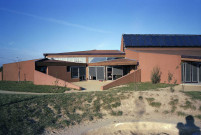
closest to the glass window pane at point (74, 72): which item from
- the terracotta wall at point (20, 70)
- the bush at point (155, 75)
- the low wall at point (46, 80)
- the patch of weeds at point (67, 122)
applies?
the terracotta wall at point (20, 70)

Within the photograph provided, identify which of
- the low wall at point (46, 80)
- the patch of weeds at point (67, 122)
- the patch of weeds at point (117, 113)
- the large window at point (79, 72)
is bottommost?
the patch of weeds at point (67, 122)

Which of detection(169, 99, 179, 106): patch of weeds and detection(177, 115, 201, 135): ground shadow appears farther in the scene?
detection(169, 99, 179, 106): patch of weeds

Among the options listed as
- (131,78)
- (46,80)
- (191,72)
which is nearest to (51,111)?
(46,80)

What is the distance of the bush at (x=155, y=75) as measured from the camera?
1560 cm

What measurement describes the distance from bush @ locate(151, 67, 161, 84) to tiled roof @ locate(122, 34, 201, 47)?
31.8ft

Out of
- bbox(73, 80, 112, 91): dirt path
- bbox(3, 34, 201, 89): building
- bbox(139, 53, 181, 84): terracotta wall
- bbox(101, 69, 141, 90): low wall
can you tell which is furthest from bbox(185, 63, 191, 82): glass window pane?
bbox(73, 80, 112, 91): dirt path

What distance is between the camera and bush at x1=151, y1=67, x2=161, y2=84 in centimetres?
1560

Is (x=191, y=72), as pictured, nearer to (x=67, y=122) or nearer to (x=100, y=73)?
(x=100, y=73)

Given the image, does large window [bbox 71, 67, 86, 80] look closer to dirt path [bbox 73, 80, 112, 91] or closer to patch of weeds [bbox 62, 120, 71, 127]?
dirt path [bbox 73, 80, 112, 91]

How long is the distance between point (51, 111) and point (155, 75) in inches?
432

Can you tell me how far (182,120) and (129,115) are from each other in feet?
8.31

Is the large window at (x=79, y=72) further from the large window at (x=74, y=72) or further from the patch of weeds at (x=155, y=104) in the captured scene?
the patch of weeds at (x=155, y=104)

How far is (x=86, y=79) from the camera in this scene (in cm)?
2303

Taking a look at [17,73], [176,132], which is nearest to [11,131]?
[176,132]
